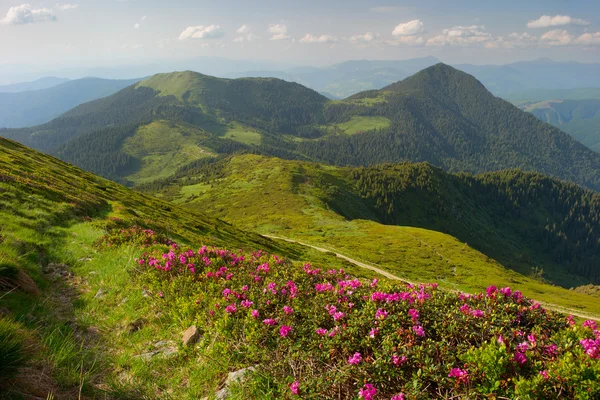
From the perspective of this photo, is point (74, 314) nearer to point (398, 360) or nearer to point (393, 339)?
point (393, 339)

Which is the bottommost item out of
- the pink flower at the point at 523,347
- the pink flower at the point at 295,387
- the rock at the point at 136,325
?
the rock at the point at 136,325

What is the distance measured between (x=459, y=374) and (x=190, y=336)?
567 cm

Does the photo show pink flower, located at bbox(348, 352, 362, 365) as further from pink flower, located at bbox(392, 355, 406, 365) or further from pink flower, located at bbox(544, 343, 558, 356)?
pink flower, located at bbox(544, 343, 558, 356)

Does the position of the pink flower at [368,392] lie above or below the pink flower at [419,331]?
below

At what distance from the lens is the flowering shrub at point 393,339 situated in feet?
15.8

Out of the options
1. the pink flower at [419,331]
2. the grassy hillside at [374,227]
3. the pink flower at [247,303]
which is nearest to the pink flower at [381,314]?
the pink flower at [419,331]

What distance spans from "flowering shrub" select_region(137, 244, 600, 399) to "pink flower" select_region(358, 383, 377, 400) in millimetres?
17

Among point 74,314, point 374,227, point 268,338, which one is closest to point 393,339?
point 268,338

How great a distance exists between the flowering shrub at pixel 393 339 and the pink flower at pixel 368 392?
0.7 inches

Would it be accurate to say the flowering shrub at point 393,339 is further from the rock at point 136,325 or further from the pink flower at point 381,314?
the rock at point 136,325

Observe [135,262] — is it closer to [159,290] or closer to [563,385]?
[159,290]

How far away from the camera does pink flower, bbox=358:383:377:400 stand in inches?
191

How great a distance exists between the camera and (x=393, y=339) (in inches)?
231

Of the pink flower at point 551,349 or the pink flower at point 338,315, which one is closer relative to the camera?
the pink flower at point 551,349
